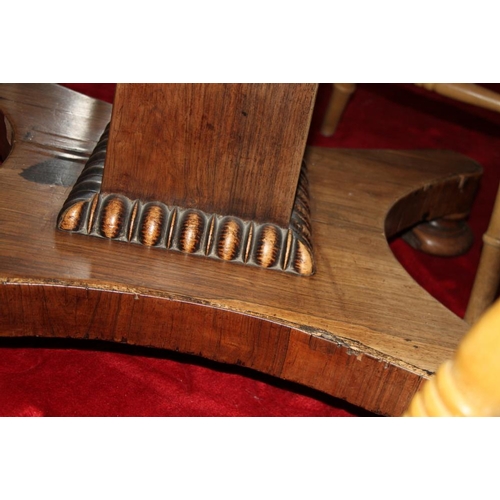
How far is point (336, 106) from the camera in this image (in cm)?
157

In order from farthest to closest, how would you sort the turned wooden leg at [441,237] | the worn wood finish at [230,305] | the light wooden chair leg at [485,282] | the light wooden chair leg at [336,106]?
the light wooden chair leg at [336,106] < the turned wooden leg at [441,237] < the light wooden chair leg at [485,282] < the worn wood finish at [230,305]

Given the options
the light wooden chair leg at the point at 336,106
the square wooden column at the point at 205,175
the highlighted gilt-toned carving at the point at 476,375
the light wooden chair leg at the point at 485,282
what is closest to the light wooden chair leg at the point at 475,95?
the light wooden chair leg at the point at 485,282

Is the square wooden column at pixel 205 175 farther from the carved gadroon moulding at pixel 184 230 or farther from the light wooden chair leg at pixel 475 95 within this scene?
the light wooden chair leg at pixel 475 95

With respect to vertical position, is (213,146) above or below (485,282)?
above

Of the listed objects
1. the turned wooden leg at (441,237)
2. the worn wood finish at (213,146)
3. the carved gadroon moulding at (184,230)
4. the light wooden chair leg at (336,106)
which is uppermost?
the light wooden chair leg at (336,106)

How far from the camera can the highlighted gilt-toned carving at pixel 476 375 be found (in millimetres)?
367

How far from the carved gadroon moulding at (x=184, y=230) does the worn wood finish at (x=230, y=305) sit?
12mm

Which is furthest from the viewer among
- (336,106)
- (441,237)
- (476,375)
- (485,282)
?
(336,106)

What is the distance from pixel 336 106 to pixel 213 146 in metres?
0.81

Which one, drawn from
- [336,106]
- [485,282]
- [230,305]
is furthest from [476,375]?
[336,106]

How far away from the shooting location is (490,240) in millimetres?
1102

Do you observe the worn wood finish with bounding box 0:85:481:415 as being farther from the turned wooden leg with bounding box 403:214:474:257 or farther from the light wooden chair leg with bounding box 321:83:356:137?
the light wooden chair leg with bounding box 321:83:356:137

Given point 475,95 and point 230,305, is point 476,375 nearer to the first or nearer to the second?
point 230,305

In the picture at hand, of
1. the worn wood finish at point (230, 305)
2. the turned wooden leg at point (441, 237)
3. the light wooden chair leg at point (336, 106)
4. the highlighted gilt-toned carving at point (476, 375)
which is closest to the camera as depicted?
the highlighted gilt-toned carving at point (476, 375)
